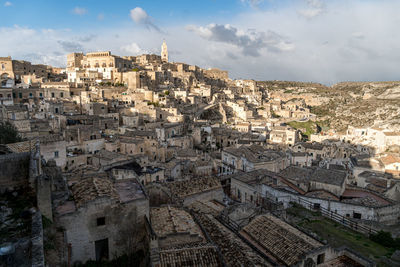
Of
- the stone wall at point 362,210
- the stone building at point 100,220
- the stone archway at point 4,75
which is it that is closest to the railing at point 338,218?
the stone wall at point 362,210

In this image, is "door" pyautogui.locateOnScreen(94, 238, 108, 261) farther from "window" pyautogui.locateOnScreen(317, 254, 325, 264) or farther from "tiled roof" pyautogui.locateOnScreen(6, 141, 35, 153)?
"window" pyautogui.locateOnScreen(317, 254, 325, 264)

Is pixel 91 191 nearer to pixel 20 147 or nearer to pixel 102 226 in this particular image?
pixel 102 226

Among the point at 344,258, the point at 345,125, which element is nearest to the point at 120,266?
the point at 344,258

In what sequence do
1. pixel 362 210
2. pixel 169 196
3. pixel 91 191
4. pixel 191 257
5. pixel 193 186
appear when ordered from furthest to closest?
Answer: pixel 193 186
pixel 169 196
pixel 362 210
pixel 91 191
pixel 191 257

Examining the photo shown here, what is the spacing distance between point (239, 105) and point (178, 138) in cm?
3702

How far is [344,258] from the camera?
1053cm

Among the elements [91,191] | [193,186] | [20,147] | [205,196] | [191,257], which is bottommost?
[205,196]

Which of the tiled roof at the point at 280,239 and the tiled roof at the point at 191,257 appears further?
the tiled roof at the point at 280,239

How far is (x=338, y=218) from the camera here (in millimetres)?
15312

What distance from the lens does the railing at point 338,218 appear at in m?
13.9

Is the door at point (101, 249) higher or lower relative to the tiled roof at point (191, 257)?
lower

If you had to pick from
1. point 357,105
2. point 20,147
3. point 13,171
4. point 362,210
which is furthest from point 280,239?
point 357,105

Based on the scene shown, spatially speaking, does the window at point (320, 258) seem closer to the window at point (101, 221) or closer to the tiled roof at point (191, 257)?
the tiled roof at point (191, 257)

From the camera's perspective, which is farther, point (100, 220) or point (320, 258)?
point (100, 220)
